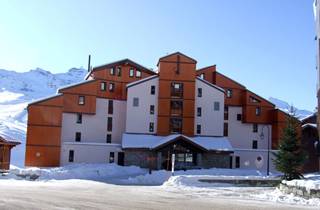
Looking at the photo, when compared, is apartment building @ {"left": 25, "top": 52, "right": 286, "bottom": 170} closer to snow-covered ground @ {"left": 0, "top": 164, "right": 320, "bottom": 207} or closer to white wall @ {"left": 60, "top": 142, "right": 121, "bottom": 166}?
white wall @ {"left": 60, "top": 142, "right": 121, "bottom": 166}

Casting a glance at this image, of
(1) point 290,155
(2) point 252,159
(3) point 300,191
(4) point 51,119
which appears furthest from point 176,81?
(3) point 300,191

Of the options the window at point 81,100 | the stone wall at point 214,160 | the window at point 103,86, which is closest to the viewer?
the stone wall at point 214,160

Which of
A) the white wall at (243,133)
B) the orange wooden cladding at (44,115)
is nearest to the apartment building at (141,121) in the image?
the orange wooden cladding at (44,115)

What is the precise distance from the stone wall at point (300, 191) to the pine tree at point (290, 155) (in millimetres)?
6867

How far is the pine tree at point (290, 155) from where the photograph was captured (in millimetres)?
32438

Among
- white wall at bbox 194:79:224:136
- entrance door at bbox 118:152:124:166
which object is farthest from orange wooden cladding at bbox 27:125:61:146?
white wall at bbox 194:79:224:136

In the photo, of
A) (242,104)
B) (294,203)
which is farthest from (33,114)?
(294,203)

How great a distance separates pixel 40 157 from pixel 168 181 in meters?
27.4

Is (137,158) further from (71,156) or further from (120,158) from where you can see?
(71,156)

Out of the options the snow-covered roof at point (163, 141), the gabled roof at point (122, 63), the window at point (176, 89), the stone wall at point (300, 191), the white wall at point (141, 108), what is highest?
the gabled roof at point (122, 63)

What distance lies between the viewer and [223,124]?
6456cm

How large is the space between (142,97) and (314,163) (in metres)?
22.2

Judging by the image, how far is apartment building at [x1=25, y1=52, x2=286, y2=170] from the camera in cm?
5825

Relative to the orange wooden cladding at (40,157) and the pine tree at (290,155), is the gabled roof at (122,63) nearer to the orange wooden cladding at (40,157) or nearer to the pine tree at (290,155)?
the orange wooden cladding at (40,157)
